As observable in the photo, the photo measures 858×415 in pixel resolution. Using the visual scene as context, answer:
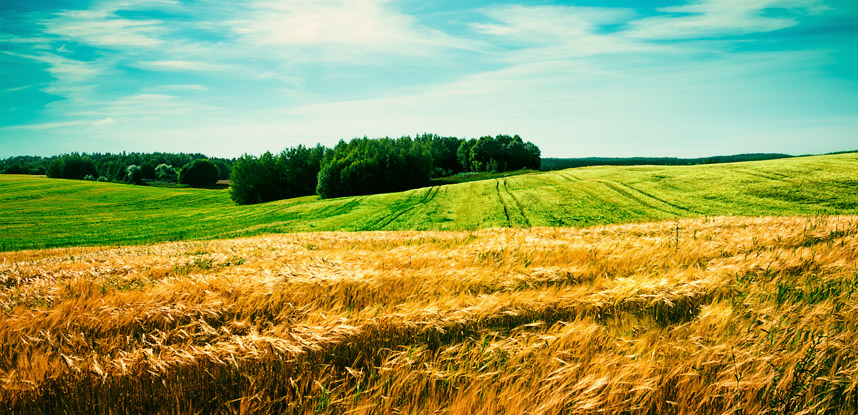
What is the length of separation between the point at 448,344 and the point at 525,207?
1324 inches

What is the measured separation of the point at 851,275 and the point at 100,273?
10.9 m

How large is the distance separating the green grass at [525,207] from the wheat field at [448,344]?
80.8 feet

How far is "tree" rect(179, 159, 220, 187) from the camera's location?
131 metres

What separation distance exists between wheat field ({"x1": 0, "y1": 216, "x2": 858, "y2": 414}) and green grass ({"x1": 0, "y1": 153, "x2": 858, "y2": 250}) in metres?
24.6

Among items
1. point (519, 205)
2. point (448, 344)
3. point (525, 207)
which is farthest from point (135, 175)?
point (448, 344)

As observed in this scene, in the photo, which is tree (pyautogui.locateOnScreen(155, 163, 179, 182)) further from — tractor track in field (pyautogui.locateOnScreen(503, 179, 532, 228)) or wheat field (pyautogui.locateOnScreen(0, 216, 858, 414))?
wheat field (pyautogui.locateOnScreen(0, 216, 858, 414))

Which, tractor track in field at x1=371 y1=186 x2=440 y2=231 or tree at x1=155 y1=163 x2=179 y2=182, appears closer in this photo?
tractor track in field at x1=371 y1=186 x2=440 y2=231

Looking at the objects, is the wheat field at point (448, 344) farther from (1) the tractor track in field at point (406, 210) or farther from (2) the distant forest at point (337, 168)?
(2) the distant forest at point (337, 168)

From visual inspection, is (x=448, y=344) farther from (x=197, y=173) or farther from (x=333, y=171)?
(x=197, y=173)

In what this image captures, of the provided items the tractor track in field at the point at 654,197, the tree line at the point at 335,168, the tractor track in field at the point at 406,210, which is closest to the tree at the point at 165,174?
the tree line at the point at 335,168

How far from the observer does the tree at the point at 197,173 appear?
131125 millimetres

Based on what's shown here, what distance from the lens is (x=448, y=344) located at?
310 centimetres

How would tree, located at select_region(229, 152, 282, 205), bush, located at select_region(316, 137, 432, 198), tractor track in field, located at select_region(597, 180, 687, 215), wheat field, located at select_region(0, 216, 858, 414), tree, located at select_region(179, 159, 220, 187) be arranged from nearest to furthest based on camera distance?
wheat field, located at select_region(0, 216, 858, 414) < tractor track in field, located at select_region(597, 180, 687, 215) < bush, located at select_region(316, 137, 432, 198) < tree, located at select_region(229, 152, 282, 205) < tree, located at select_region(179, 159, 220, 187)

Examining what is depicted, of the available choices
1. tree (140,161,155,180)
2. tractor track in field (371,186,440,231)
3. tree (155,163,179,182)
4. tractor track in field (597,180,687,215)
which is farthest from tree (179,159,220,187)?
tractor track in field (597,180,687,215)
